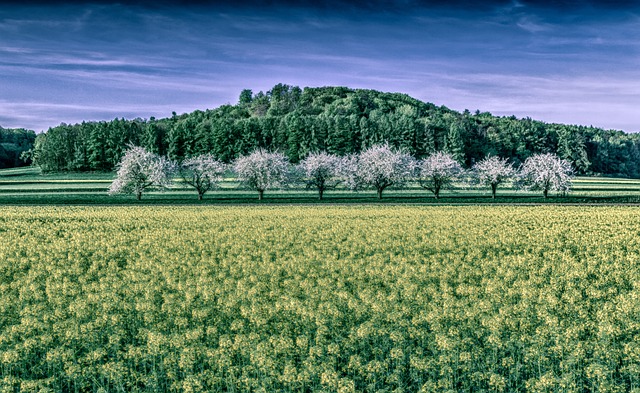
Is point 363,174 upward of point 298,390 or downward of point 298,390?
upward

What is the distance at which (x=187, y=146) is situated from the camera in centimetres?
13675

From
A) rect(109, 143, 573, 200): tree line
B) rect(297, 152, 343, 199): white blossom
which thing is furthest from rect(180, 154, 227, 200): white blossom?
rect(297, 152, 343, 199): white blossom

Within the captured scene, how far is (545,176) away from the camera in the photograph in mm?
79375

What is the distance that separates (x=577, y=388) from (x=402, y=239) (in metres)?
22.8

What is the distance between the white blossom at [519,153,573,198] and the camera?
79.0m

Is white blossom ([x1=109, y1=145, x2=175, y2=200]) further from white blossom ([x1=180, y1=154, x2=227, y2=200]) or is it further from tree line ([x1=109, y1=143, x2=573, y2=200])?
white blossom ([x1=180, y1=154, x2=227, y2=200])

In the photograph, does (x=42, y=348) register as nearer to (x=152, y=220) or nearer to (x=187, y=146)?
(x=152, y=220)

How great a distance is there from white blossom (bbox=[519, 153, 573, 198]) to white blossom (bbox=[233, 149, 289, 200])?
3680 centimetres

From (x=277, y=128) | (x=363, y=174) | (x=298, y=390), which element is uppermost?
(x=277, y=128)

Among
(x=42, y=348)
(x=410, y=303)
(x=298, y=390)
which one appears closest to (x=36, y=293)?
(x=42, y=348)

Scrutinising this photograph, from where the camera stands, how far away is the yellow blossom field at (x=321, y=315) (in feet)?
43.1

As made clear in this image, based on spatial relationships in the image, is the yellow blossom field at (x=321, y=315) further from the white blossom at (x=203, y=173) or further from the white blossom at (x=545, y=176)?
the white blossom at (x=545, y=176)

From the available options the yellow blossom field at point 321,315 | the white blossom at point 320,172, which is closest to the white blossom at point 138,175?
the white blossom at point 320,172

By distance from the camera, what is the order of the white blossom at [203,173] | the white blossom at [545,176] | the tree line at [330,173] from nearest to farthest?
1. the tree line at [330,173]
2. the white blossom at [545,176]
3. the white blossom at [203,173]
